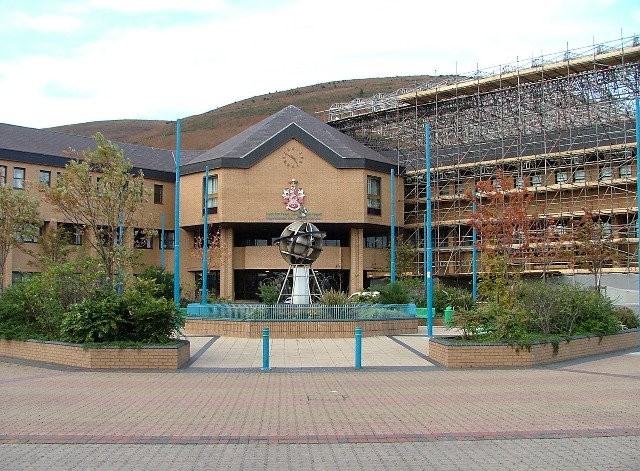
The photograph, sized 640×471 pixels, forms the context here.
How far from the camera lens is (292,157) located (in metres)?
50.5

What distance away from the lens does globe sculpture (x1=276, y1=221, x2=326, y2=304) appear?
3027 cm

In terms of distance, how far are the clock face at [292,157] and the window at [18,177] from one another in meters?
17.0

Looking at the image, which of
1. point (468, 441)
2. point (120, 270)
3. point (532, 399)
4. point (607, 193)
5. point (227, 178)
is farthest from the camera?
point (227, 178)

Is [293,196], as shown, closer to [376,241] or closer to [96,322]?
[376,241]

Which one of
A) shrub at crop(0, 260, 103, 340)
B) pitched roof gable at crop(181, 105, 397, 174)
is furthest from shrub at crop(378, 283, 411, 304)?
pitched roof gable at crop(181, 105, 397, 174)

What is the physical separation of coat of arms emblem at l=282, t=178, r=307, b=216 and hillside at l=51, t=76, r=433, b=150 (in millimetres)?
99943

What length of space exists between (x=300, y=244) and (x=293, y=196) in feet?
64.3

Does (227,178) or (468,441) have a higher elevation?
(227,178)

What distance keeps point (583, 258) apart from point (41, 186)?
2675cm

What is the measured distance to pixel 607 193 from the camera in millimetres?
45844

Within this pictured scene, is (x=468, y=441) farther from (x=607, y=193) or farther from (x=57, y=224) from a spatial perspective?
(x=57, y=224)

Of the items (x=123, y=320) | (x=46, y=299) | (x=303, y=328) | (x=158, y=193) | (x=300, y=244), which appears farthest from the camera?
(x=158, y=193)

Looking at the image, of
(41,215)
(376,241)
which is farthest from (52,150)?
(376,241)

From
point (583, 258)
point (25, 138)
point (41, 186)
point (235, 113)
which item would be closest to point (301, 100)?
point (235, 113)
